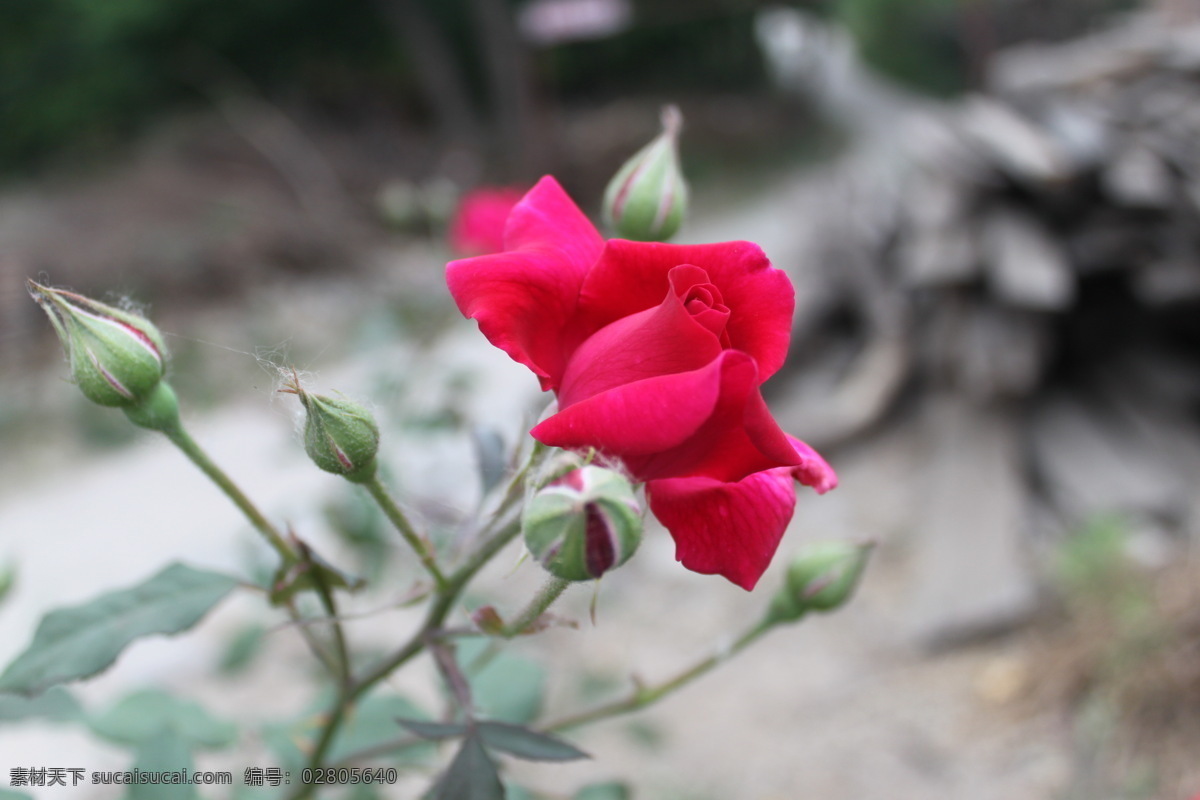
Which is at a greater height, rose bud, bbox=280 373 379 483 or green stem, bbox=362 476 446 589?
rose bud, bbox=280 373 379 483

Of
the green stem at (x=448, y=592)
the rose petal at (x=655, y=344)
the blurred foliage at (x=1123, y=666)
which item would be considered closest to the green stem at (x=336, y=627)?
the green stem at (x=448, y=592)

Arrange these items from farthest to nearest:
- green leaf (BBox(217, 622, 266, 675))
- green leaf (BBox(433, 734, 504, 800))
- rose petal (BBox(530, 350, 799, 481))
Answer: green leaf (BBox(217, 622, 266, 675))
green leaf (BBox(433, 734, 504, 800))
rose petal (BBox(530, 350, 799, 481))

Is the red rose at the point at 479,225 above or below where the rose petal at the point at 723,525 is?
below

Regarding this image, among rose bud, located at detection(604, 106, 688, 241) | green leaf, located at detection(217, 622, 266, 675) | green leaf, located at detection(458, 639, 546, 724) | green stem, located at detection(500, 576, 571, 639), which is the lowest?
green leaf, located at detection(217, 622, 266, 675)

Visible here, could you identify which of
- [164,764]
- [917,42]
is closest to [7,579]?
[164,764]

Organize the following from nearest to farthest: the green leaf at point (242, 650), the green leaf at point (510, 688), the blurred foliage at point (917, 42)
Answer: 1. the green leaf at point (510, 688)
2. the green leaf at point (242, 650)
3. the blurred foliage at point (917, 42)

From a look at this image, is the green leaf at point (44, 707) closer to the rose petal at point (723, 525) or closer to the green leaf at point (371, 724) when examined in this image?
the green leaf at point (371, 724)

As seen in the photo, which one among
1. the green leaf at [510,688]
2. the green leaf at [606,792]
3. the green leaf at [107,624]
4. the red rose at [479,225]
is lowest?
the green leaf at [606,792]

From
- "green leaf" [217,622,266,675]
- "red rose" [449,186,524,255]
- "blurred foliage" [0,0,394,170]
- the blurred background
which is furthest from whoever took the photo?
"blurred foliage" [0,0,394,170]

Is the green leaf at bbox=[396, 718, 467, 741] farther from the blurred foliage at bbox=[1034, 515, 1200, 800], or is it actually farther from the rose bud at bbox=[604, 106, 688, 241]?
the blurred foliage at bbox=[1034, 515, 1200, 800]

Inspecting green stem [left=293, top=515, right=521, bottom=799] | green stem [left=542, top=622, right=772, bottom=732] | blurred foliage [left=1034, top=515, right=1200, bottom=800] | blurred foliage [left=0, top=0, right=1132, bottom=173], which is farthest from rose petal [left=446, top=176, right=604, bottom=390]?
blurred foliage [left=0, top=0, right=1132, bottom=173]
